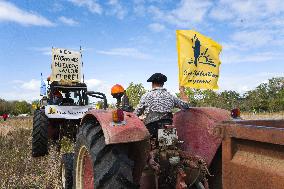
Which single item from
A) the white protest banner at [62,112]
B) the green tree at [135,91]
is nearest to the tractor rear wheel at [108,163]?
the white protest banner at [62,112]

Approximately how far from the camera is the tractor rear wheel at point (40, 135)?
9.52 metres

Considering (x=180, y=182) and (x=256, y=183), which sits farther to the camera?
(x=180, y=182)

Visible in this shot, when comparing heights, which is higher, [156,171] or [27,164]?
[156,171]

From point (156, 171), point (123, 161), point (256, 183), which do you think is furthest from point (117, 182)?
point (256, 183)

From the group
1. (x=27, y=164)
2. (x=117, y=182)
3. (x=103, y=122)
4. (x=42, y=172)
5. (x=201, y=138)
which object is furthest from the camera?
(x=27, y=164)

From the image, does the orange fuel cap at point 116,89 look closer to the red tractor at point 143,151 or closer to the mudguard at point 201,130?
the red tractor at point 143,151

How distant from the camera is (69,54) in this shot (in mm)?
12227

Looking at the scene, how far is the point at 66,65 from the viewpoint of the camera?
12.0 m

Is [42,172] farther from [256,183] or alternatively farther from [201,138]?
[256,183]

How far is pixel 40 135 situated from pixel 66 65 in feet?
10.1

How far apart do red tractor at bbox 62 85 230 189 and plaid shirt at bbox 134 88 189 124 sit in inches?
8.5

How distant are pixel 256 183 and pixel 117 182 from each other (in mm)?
1406

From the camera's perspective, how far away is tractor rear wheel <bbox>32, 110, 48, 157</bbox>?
31.2 feet

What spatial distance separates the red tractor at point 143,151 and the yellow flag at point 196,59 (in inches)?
95.4
